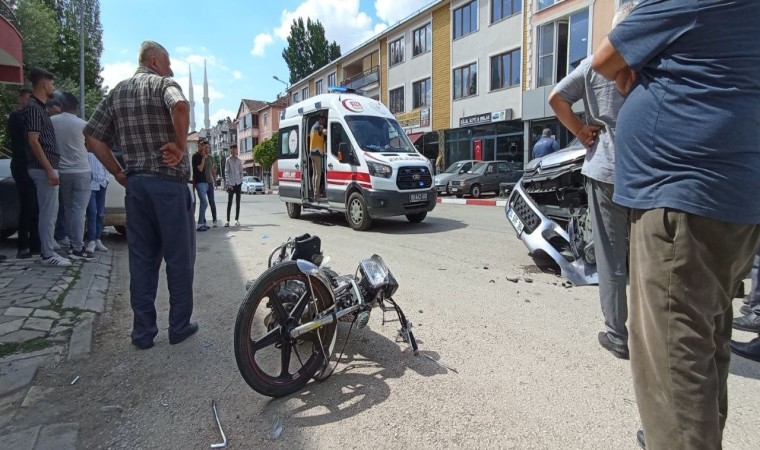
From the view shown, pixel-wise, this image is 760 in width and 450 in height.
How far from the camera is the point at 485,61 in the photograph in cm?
2369

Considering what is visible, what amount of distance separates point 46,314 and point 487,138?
74.9ft

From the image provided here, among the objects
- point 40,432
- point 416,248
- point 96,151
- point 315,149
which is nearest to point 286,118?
point 315,149

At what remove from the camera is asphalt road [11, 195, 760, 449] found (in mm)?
2184

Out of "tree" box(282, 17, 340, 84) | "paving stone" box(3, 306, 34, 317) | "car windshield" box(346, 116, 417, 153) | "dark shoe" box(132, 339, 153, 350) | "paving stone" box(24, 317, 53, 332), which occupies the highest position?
"tree" box(282, 17, 340, 84)

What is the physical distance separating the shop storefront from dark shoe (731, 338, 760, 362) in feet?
65.7

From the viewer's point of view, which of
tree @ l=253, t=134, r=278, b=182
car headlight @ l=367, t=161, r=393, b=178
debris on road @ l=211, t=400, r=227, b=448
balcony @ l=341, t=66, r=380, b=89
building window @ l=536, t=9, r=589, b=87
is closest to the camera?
debris on road @ l=211, t=400, r=227, b=448

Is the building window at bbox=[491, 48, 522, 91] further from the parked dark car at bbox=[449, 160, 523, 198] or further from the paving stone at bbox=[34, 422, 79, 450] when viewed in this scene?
the paving stone at bbox=[34, 422, 79, 450]

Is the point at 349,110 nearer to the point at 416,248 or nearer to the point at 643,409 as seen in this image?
the point at 416,248

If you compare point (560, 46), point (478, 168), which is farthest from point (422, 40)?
point (478, 168)

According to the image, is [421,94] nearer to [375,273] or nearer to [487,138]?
[487,138]

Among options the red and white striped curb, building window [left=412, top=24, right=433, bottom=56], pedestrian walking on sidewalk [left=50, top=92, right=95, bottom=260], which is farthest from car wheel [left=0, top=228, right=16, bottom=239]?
building window [left=412, top=24, right=433, bottom=56]

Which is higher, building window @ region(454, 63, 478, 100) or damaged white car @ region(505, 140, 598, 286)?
building window @ region(454, 63, 478, 100)

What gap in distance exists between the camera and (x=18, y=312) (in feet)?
12.5

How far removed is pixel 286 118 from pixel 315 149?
1.83 meters
